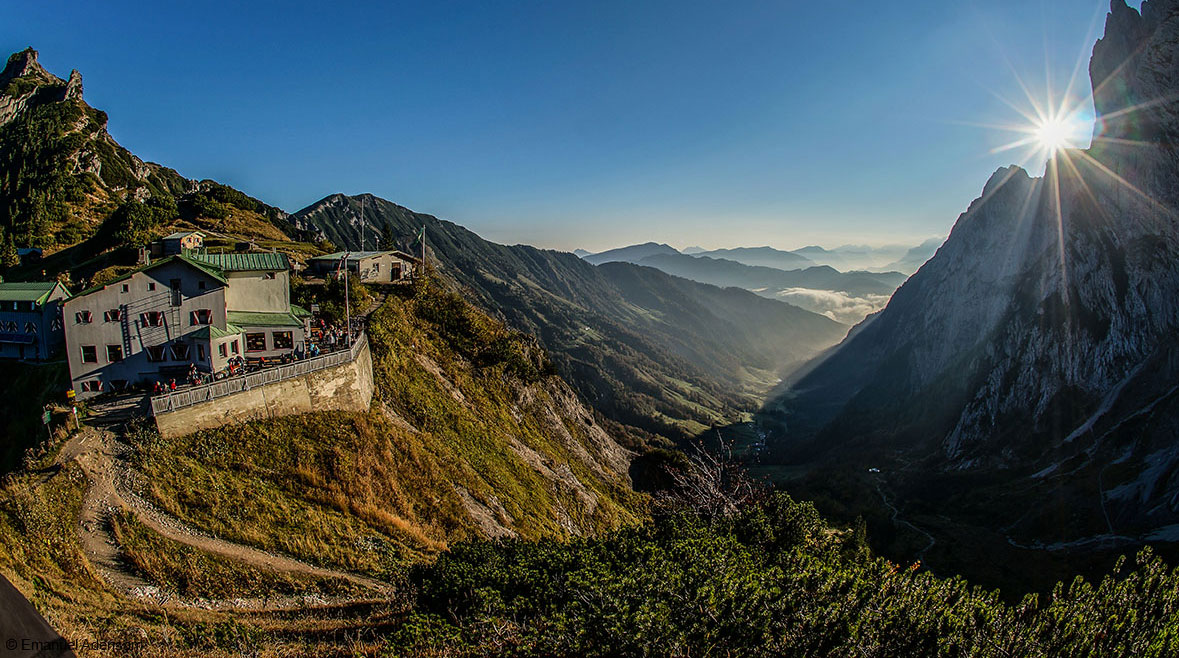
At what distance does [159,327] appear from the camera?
3275cm

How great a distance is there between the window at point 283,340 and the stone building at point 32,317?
15.0 meters

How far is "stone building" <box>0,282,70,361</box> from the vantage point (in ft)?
117

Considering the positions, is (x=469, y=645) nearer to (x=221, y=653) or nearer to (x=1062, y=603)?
(x=221, y=653)

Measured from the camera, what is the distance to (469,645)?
14.0m

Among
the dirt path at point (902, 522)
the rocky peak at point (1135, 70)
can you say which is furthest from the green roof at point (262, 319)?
the rocky peak at point (1135, 70)

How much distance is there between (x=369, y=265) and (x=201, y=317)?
88.3 ft

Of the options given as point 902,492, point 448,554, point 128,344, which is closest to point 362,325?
point 128,344

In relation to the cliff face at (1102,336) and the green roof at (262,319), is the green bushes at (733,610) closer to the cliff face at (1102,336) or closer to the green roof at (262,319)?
the green roof at (262,319)

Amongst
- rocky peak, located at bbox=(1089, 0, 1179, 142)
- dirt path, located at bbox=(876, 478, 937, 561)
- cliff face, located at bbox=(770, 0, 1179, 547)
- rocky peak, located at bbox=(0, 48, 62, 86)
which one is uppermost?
rocky peak, located at bbox=(0, 48, 62, 86)

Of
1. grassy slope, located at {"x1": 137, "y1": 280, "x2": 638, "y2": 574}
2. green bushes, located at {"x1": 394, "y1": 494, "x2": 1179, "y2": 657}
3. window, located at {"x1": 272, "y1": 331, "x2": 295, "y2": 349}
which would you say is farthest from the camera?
window, located at {"x1": 272, "y1": 331, "x2": 295, "y2": 349}

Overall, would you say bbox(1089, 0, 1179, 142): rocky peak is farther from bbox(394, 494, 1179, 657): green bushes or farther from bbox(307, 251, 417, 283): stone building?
bbox(307, 251, 417, 283): stone building

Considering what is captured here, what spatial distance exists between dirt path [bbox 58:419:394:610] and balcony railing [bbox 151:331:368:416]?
2.59 meters

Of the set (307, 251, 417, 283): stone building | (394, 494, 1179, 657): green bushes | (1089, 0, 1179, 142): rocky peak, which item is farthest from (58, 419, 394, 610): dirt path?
(1089, 0, 1179, 142): rocky peak

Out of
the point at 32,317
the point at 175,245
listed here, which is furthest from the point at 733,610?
the point at 175,245
